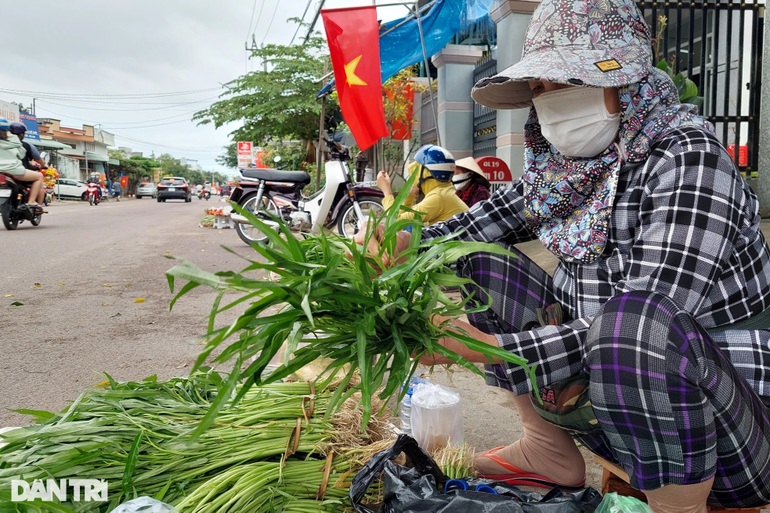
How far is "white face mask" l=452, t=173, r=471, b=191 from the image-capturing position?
17.9 ft

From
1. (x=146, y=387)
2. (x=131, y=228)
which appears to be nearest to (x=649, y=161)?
(x=146, y=387)

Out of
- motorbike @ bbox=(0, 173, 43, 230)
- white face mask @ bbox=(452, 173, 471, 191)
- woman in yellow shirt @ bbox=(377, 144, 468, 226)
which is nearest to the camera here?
woman in yellow shirt @ bbox=(377, 144, 468, 226)

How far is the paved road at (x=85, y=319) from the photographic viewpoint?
115 inches

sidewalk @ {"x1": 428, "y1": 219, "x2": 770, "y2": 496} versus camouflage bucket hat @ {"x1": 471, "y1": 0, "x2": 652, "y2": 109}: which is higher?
camouflage bucket hat @ {"x1": 471, "y1": 0, "x2": 652, "y2": 109}

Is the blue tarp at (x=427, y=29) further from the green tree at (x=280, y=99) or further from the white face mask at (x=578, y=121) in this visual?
the green tree at (x=280, y=99)

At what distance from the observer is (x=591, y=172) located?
1.65 metres

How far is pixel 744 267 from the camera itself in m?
1.42

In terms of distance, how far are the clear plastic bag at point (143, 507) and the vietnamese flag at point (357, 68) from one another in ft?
16.5

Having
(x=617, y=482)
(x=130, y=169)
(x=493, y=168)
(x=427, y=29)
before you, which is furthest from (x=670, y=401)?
(x=130, y=169)

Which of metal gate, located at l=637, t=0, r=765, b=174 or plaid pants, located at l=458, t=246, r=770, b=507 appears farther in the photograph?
metal gate, located at l=637, t=0, r=765, b=174

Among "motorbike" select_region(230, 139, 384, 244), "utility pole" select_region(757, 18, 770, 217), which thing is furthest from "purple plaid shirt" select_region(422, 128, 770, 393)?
"motorbike" select_region(230, 139, 384, 244)

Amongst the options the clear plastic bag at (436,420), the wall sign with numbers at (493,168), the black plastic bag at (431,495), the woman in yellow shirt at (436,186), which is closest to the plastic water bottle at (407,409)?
the clear plastic bag at (436,420)

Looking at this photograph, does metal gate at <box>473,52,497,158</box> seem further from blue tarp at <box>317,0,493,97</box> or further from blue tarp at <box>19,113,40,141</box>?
A: blue tarp at <box>19,113,40,141</box>

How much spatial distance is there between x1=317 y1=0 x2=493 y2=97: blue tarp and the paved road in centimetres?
312
